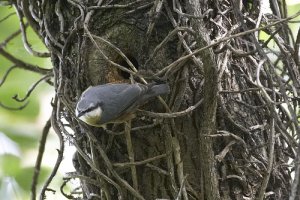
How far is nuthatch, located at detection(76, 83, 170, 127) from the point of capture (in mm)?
1490

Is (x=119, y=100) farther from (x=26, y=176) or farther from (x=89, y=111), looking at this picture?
(x=26, y=176)

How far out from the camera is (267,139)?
168 cm

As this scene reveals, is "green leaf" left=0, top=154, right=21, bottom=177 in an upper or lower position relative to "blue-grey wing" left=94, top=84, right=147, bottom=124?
lower

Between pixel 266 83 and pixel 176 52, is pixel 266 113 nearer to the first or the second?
pixel 266 83

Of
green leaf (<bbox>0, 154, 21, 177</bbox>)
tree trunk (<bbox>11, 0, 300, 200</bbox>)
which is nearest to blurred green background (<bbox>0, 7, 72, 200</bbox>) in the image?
green leaf (<bbox>0, 154, 21, 177</bbox>)

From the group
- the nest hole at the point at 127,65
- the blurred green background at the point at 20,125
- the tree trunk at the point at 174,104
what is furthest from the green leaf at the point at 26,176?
the nest hole at the point at 127,65

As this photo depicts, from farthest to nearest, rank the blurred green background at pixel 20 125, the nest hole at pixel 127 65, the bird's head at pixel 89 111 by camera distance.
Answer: the blurred green background at pixel 20 125
the nest hole at pixel 127 65
the bird's head at pixel 89 111

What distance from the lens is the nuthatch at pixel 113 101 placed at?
4.89ft

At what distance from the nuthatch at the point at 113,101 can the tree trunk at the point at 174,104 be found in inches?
1.9

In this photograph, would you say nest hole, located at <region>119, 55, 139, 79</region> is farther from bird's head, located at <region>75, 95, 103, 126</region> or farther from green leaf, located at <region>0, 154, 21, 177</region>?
green leaf, located at <region>0, 154, 21, 177</region>

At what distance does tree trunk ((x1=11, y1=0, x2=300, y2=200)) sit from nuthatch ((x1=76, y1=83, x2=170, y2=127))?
0.16 ft

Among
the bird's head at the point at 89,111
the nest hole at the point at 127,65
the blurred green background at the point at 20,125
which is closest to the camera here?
the bird's head at the point at 89,111

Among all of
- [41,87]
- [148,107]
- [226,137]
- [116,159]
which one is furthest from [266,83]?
[41,87]

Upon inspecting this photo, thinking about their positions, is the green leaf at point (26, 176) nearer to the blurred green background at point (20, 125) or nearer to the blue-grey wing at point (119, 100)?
the blurred green background at point (20, 125)
